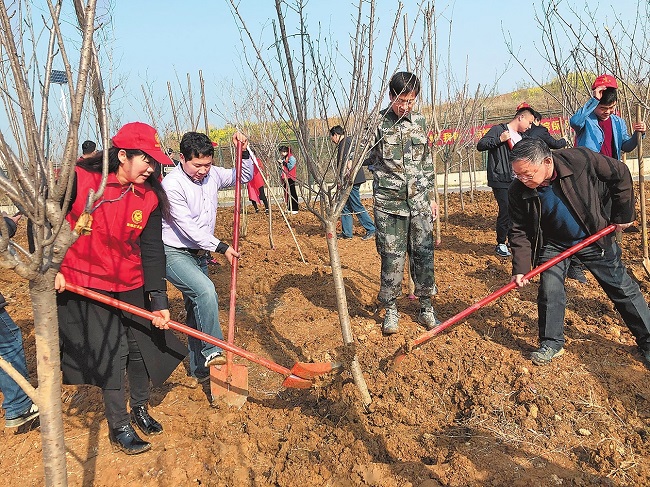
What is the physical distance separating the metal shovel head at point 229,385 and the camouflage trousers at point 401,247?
1.31 metres

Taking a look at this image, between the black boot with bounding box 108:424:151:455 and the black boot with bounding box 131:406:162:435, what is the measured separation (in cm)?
16

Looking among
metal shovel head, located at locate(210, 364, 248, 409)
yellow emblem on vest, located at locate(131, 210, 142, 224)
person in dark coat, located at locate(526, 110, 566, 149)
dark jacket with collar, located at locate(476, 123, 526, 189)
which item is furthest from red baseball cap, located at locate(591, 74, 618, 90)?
yellow emblem on vest, located at locate(131, 210, 142, 224)

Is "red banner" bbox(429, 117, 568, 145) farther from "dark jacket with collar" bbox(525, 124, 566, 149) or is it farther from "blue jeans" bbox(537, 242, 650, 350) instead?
"blue jeans" bbox(537, 242, 650, 350)

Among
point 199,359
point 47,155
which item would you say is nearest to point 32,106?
point 47,155

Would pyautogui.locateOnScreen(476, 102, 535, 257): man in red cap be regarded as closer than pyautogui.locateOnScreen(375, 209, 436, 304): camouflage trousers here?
No

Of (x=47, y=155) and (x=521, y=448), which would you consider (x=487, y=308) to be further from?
(x=47, y=155)

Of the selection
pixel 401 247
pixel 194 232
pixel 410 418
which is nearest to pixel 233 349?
pixel 194 232

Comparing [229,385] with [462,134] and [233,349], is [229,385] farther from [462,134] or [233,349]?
[462,134]

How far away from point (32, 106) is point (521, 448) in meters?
2.66

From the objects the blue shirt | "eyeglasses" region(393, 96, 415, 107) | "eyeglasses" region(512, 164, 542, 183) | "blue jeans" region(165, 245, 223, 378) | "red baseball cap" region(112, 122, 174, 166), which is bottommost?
"blue jeans" region(165, 245, 223, 378)

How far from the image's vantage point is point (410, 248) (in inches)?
161

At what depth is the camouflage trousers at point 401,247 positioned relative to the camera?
3928 mm

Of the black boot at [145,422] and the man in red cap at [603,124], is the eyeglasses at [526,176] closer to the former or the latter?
the man in red cap at [603,124]

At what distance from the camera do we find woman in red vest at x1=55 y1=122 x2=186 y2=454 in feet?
8.48
